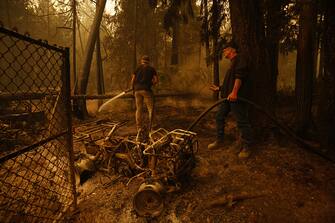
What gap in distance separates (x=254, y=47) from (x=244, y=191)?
3.05 meters

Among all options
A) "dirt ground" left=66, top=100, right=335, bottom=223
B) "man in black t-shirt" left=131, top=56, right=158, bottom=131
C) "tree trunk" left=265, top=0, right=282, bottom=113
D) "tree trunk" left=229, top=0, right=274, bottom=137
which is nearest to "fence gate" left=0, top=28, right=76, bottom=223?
"dirt ground" left=66, top=100, right=335, bottom=223

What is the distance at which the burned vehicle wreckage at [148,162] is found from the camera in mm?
3725

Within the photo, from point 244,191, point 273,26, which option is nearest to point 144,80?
point 244,191

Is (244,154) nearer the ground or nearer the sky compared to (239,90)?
nearer the ground

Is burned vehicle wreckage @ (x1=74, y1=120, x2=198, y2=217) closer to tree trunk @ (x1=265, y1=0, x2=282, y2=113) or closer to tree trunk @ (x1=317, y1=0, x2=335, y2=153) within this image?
tree trunk @ (x1=317, y1=0, x2=335, y2=153)

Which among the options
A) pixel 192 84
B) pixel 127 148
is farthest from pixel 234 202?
pixel 192 84

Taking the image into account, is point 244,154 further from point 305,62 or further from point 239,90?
point 305,62

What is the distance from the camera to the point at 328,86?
4969 millimetres

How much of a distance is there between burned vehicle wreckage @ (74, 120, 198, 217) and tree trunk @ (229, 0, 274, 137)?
75.9 inches

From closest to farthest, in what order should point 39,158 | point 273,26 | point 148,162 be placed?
point 148,162 → point 39,158 → point 273,26

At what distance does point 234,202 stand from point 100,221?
2.04m

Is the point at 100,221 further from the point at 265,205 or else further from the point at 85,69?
the point at 85,69

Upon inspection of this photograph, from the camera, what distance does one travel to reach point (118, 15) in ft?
55.2

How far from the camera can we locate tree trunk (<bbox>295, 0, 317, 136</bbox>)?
18.3 feet
